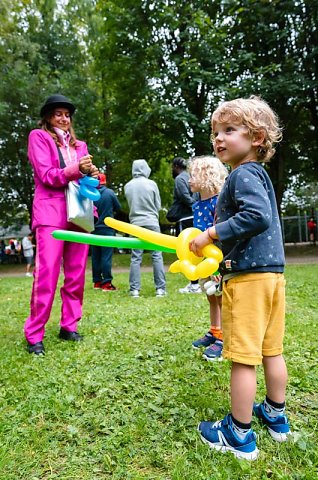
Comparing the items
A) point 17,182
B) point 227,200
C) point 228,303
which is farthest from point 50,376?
point 17,182

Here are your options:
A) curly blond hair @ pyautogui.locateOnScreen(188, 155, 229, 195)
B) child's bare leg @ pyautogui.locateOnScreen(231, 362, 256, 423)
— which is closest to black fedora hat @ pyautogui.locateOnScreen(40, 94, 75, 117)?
curly blond hair @ pyautogui.locateOnScreen(188, 155, 229, 195)

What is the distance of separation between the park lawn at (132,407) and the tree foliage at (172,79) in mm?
8882

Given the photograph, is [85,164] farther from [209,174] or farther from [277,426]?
[277,426]

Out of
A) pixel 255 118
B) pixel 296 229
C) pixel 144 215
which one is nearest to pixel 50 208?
pixel 255 118

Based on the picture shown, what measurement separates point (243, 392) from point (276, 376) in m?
0.25

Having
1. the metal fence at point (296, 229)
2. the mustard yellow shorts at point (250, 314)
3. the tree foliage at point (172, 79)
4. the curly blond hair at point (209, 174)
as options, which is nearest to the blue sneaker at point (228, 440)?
the mustard yellow shorts at point (250, 314)

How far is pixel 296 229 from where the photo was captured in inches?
854

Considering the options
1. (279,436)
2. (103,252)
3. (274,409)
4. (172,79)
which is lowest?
(279,436)

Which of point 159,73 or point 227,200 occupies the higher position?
point 159,73

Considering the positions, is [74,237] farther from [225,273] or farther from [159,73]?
[159,73]

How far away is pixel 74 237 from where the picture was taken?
85.6 inches

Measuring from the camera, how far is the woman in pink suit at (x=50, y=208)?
320 centimetres

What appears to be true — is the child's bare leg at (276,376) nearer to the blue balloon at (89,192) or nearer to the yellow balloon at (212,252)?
the yellow balloon at (212,252)

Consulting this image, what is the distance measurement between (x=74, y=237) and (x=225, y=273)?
835mm
